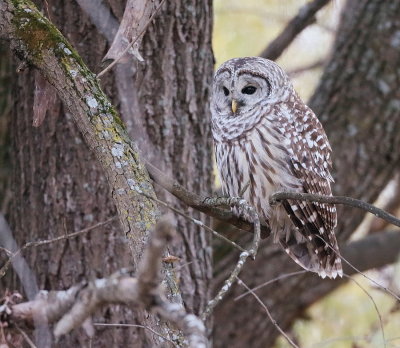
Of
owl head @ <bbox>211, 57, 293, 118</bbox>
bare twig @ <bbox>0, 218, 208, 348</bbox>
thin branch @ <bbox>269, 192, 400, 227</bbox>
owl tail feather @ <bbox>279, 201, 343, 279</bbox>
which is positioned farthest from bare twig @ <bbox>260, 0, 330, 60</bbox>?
bare twig @ <bbox>0, 218, 208, 348</bbox>

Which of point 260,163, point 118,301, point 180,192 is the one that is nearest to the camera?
point 118,301

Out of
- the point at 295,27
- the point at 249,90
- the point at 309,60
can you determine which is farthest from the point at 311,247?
the point at 309,60

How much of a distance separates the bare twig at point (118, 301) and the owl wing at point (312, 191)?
198cm

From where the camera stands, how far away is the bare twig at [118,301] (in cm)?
143

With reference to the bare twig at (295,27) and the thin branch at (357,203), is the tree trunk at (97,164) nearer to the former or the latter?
the bare twig at (295,27)

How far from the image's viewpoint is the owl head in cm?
369

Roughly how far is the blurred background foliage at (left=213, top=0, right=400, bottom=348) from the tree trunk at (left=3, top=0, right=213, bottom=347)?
159 centimetres

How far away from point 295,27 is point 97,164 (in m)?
1.43

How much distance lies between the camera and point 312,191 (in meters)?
3.66

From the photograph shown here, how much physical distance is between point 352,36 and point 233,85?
1409 millimetres

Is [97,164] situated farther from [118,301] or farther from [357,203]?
[118,301]

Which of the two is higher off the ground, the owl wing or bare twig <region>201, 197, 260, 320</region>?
the owl wing

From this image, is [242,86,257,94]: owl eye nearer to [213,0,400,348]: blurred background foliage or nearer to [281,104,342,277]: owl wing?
[281,104,342,277]: owl wing

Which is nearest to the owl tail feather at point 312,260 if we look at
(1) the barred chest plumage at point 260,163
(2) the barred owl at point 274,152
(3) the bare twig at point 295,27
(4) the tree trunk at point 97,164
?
(2) the barred owl at point 274,152
